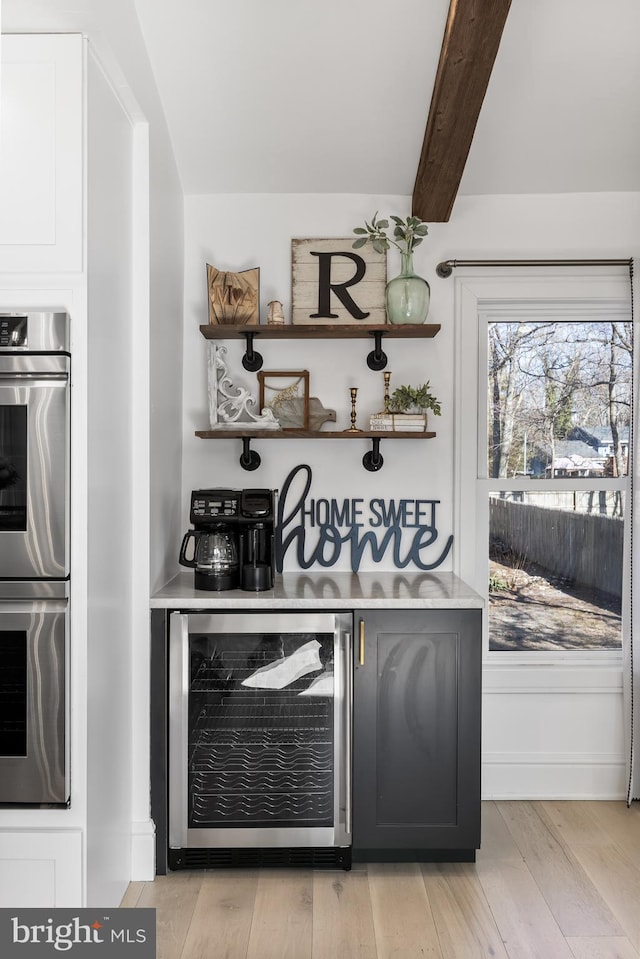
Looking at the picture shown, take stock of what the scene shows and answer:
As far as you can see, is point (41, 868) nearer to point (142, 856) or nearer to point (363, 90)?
point (142, 856)

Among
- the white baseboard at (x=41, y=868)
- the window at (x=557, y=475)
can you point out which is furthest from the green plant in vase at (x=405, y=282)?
the white baseboard at (x=41, y=868)

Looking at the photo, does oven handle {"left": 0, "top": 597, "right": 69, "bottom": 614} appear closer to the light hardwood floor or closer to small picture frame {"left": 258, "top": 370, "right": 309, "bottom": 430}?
the light hardwood floor

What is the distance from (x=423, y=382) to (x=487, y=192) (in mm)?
793

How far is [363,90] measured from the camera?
2.66m

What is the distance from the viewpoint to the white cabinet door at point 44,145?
6.56 ft

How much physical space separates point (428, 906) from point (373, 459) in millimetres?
1567

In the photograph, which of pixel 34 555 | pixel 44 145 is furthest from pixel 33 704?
pixel 44 145

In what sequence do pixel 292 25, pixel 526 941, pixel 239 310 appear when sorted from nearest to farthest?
pixel 526 941, pixel 292 25, pixel 239 310

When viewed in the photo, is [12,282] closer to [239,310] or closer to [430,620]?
[239,310]

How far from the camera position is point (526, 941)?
2148mm

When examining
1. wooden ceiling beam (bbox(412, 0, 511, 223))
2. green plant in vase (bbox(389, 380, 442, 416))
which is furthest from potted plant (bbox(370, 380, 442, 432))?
wooden ceiling beam (bbox(412, 0, 511, 223))

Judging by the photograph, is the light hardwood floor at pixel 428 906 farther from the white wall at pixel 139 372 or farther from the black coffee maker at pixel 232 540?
the black coffee maker at pixel 232 540

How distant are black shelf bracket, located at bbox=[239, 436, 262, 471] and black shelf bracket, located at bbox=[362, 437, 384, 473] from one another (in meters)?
0.43

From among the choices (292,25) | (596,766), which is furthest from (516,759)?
(292,25)
